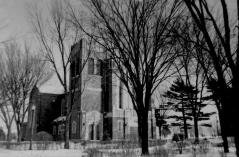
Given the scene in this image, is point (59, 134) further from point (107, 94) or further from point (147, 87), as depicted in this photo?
point (147, 87)

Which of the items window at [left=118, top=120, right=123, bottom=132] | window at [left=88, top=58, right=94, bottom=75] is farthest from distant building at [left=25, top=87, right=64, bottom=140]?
window at [left=118, top=120, right=123, bottom=132]

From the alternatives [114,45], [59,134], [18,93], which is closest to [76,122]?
[59,134]

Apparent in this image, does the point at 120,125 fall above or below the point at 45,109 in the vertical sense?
below

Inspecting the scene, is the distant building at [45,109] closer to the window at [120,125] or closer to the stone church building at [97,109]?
the stone church building at [97,109]

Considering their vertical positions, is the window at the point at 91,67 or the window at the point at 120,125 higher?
the window at the point at 91,67

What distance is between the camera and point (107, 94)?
33750 mm

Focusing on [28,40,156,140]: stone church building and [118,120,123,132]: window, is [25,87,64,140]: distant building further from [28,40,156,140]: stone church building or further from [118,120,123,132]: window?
[118,120,123,132]: window

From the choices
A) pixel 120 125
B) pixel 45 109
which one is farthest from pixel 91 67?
pixel 45 109

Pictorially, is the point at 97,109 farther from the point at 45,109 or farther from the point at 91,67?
the point at 45,109

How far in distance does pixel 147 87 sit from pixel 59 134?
26.6 metres

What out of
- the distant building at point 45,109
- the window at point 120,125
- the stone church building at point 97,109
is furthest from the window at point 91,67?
the distant building at point 45,109

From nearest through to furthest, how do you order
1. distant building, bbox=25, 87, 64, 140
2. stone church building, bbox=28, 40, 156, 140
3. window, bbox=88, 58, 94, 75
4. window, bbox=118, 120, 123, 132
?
stone church building, bbox=28, 40, 156, 140 < window, bbox=118, 120, 123, 132 < window, bbox=88, 58, 94, 75 < distant building, bbox=25, 87, 64, 140

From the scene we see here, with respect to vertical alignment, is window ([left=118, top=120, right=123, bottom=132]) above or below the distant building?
below

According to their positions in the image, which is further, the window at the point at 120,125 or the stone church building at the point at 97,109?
the window at the point at 120,125
